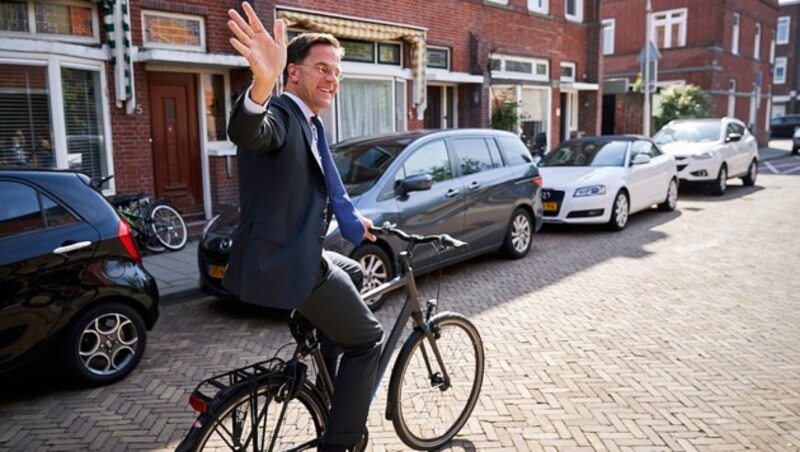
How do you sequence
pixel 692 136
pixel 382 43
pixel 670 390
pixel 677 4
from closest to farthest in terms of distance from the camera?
pixel 670 390 → pixel 382 43 → pixel 692 136 → pixel 677 4

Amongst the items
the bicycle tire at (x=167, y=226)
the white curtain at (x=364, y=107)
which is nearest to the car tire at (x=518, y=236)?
the bicycle tire at (x=167, y=226)

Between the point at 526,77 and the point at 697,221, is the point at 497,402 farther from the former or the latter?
the point at 526,77

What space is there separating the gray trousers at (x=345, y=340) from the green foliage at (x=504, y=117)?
47.6 ft

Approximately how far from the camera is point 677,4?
3155 cm

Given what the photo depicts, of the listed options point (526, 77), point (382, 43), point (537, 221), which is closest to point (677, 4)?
point (526, 77)

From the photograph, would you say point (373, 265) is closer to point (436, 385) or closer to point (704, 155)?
point (436, 385)

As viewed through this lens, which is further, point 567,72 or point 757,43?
point 757,43

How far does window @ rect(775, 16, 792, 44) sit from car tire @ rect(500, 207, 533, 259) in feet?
188

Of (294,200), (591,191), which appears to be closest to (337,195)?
(294,200)

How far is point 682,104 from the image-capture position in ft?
84.9

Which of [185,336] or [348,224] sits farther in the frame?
[185,336]

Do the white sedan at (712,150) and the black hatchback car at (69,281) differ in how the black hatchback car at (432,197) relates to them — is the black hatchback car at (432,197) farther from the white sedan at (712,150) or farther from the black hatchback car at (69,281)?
the white sedan at (712,150)

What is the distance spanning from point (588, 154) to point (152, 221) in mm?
7445

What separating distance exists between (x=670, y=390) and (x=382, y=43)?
11163 mm
